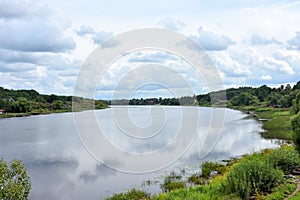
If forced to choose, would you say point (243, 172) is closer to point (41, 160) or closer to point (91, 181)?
point (91, 181)

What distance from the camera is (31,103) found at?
10544cm

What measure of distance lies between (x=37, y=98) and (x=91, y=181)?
110m

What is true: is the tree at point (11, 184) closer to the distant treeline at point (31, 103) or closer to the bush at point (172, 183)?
the bush at point (172, 183)

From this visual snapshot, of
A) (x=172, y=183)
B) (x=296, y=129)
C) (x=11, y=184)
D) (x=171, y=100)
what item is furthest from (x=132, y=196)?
(x=171, y=100)

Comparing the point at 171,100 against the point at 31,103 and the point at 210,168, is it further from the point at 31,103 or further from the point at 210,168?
the point at 210,168

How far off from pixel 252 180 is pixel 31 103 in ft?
339

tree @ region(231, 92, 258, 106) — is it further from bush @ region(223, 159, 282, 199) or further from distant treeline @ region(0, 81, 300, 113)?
bush @ region(223, 159, 282, 199)

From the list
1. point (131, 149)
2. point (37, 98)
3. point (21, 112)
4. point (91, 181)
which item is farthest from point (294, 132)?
point (37, 98)

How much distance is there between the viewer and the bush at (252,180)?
37.3ft

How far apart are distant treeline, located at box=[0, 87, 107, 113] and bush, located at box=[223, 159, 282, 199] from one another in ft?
180

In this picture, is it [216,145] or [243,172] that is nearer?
[243,172]

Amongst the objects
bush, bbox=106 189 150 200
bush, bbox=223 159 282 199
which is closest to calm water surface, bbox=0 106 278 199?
bush, bbox=106 189 150 200

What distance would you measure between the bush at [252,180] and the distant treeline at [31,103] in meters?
54.9

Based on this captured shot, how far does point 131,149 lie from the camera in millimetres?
28594
